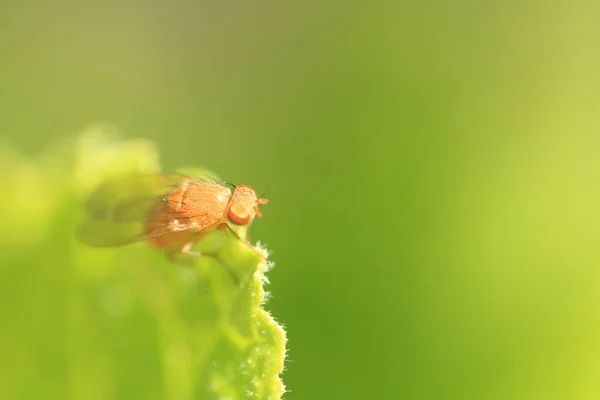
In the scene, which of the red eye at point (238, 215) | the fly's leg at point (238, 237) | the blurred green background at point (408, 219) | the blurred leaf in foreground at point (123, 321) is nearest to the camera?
the blurred leaf in foreground at point (123, 321)

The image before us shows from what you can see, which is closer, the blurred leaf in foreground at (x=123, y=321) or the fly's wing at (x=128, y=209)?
the blurred leaf in foreground at (x=123, y=321)

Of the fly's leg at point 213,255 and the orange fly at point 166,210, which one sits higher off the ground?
the orange fly at point 166,210

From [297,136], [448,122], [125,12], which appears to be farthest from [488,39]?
[125,12]

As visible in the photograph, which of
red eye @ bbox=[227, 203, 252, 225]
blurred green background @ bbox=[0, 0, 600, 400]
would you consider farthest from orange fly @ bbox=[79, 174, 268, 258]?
blurred green background @ bbox=[0, 0, 600, 400]

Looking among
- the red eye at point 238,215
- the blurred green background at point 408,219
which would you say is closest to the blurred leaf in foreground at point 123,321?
the blurred green background at point 408,219

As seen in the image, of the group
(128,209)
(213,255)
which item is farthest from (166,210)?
(213,255)

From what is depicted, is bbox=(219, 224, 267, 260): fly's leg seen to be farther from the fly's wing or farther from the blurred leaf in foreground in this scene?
the fly's wing

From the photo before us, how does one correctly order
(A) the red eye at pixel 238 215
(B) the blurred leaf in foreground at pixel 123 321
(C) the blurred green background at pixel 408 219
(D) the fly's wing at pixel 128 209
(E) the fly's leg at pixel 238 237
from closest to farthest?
(B) the blurred leaf in foreground at pixel 123 321 → (E) the fly's leg at pixel 238 237 → (C) the blurred green background at pixel 408 219 → (D) the fly's wing at pixel 128 209 → (A) the red eye at pixel 238 215

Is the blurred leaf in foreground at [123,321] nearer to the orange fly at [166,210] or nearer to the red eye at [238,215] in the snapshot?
the orange fly at [166,210]
